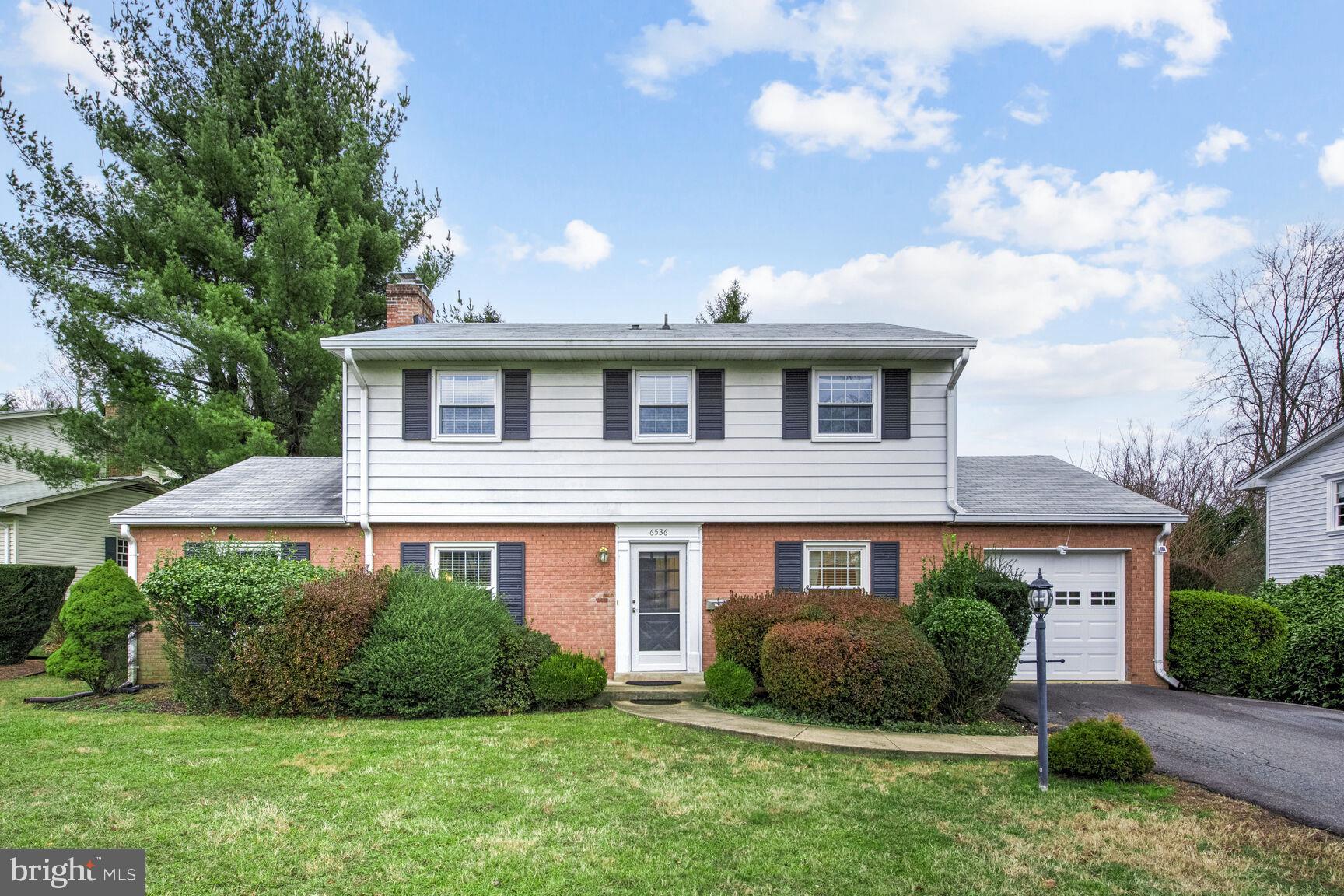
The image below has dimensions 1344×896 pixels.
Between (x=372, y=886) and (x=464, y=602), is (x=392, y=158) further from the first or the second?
(x=372, y=886)

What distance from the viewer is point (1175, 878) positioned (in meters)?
4.92

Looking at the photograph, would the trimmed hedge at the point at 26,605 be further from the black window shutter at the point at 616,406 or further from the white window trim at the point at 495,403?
the black window shutter at the point at 616,406

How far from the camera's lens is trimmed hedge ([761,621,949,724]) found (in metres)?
8.99

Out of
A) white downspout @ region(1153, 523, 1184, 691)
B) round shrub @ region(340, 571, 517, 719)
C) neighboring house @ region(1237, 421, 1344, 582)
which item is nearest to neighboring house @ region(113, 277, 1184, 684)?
white downspout @ region(1153, 523, 1184, 691)

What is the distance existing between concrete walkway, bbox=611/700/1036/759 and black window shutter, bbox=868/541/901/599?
12.0 ft

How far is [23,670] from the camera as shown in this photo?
14789mm

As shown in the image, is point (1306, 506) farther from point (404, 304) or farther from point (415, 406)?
point (404, 304)

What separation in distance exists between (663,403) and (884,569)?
166 inches

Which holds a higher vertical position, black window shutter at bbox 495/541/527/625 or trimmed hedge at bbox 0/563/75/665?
black window shutter at bbox 495/541/527/625

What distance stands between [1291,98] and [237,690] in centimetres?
1976

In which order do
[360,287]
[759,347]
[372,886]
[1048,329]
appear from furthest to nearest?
[360,287]
[1048,329]
[759,347]
[372,886]

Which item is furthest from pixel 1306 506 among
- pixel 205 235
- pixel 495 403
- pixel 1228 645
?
pixel 205 235

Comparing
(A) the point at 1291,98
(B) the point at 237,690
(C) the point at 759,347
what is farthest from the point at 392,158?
(A) the point at 1291,98

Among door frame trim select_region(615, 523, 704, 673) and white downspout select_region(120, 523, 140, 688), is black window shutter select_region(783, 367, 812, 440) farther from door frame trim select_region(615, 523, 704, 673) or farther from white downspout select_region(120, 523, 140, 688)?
white downspout select_region(120, 523, 140, 688)
